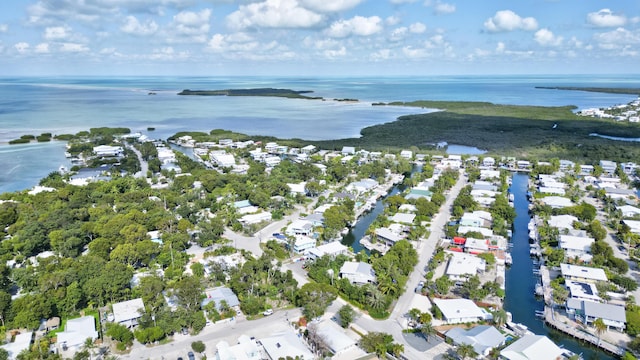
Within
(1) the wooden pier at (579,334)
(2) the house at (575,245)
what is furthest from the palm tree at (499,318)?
(2) the house at (575,245)

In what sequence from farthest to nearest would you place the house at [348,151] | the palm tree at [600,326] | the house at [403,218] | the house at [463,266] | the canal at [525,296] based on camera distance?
the house at [348,151], the house at [403,218], the house at [463,266], the canal at [525,296], the palm tree at [600,326]

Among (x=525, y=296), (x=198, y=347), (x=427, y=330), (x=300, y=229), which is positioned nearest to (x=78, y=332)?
(x=198, y=347)

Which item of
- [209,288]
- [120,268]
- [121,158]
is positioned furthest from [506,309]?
[121,158]

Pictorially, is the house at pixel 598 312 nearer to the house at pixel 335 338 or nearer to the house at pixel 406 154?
the house at pixel 335 338

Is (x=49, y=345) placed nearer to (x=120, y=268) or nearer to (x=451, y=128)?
(x=120, y=268)

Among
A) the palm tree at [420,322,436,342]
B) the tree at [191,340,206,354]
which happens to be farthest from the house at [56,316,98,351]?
the palm tree at [420,322,436,342]

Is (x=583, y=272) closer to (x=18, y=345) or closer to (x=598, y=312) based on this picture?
(x=598, y=312)
